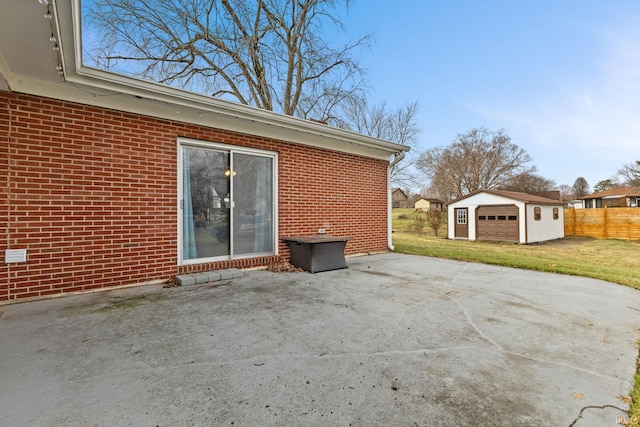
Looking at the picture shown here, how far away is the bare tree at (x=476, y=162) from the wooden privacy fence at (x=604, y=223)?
29.0 feet

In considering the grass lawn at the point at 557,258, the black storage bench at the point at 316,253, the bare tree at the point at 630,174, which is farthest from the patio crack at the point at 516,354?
the bare tree at the point at 630,174

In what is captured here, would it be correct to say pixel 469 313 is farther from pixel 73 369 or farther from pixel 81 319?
pixel 81 319

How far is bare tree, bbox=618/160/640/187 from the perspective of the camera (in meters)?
30.6

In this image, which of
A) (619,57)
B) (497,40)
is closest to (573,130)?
(619,57)

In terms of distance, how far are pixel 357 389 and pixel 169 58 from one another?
12.6 meters

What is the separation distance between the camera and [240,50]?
34.9ft

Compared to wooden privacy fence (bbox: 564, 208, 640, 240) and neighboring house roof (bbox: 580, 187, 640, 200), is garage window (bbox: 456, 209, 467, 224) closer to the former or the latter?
wooden privacy fence (bbox: 564, 208, 640, 240)

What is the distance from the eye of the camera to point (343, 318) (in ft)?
8.88

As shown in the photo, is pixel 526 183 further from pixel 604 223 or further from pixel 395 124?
pixel 395 124

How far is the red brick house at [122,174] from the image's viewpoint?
3.14m

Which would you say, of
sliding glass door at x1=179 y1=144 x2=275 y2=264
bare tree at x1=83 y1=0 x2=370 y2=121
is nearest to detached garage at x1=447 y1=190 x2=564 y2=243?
bare tree at x1=83 y1=0 x2=370 y2=121

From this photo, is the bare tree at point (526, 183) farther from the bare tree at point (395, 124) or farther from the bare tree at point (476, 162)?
the bare tree at point (395, 124)

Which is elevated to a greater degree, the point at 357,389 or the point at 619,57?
the point at 619,57

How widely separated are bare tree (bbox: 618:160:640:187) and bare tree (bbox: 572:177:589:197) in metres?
12.9
